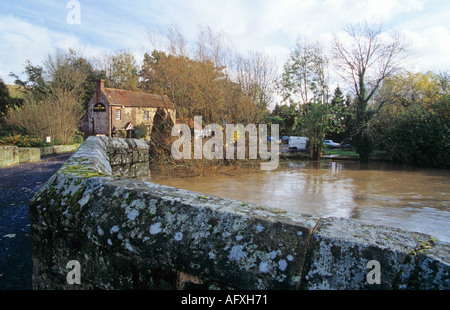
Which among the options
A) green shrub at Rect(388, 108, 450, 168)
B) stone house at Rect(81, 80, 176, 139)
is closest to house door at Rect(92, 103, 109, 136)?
stone house at Rect(81, 80, 176, 139)

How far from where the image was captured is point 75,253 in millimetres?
1607

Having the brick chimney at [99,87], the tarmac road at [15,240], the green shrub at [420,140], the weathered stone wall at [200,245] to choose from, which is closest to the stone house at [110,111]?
the brick chimney at [99,87]

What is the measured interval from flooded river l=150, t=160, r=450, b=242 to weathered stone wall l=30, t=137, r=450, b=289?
18.7 ft

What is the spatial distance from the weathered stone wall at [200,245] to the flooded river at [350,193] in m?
5.69

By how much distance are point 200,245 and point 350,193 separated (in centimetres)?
977

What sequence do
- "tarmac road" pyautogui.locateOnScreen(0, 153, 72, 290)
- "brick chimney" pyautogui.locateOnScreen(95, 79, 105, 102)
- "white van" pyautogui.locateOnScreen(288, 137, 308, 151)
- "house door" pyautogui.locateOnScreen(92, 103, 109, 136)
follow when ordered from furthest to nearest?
"house door" pyautogui.locateOnScreen(92, 103, 109, 136)
"brick chimney" pyautogui.locateOnScreen(95, 79, 105, 102)
"white van" pyautogui.locateOnScreen(288, 137, 308, 151)
"tarmac road" pyautogui.locateOnScreen(0, 153, 72, 290)

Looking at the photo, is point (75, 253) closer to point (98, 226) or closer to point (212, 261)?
point (98, 226)

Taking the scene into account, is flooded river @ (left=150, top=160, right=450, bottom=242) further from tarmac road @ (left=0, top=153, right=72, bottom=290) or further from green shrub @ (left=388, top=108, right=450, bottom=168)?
tarmac road @ (left=0, top=153, right=72, bottom=290)

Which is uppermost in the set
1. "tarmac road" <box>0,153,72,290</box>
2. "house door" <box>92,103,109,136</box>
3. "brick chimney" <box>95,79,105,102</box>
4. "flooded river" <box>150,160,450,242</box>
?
"brick chimney" <box>95,79,105,102</box>

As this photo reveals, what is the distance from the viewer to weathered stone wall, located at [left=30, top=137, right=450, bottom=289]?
113 centimetres

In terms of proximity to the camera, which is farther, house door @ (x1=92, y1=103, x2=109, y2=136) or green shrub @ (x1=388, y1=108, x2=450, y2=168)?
house door @ (x1=92, y1=103, x2=109, y2=136)

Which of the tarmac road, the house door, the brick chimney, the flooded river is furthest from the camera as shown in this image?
the house door

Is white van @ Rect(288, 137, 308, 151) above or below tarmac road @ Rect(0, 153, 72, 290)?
above
